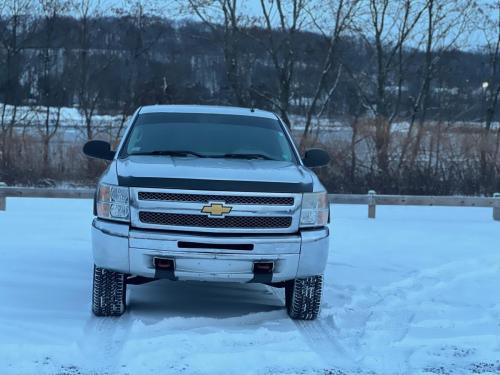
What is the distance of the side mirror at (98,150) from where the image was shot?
6.99 m

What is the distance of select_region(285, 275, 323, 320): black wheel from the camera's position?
592 cm

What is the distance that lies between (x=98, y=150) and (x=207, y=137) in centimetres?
112

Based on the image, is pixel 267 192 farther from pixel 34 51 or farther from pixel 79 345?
pixel 34 51

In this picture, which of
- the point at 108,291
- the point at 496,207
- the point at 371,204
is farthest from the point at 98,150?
the point at 496,207

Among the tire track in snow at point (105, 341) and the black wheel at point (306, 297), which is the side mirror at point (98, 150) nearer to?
the tire track in snow at point (105, 341)

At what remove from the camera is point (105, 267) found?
556cm

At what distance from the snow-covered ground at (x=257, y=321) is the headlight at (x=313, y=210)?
865 millimetres

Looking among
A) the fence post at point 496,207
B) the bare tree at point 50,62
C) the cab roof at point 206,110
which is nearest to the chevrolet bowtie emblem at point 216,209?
the cab roof at point 206,110

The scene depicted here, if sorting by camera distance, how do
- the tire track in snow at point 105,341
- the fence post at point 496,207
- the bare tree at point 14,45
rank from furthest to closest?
the bare tree at point 14,45 < the fence post at point 496,207 < the tire track in snow at point 105,341

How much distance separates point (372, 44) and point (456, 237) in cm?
1328

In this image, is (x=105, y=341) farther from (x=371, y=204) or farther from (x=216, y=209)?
(x=371, y=204)

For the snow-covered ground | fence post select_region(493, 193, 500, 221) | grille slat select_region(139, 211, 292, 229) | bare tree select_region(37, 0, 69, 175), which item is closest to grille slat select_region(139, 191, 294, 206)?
grille slat select_region(139, 211, 292, 229)

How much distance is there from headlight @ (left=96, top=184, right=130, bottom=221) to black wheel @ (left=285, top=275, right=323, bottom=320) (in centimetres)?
154

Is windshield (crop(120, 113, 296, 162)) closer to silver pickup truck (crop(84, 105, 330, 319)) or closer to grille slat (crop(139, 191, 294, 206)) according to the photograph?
silver pickup truck (crop(84, 105, 330, 319))
